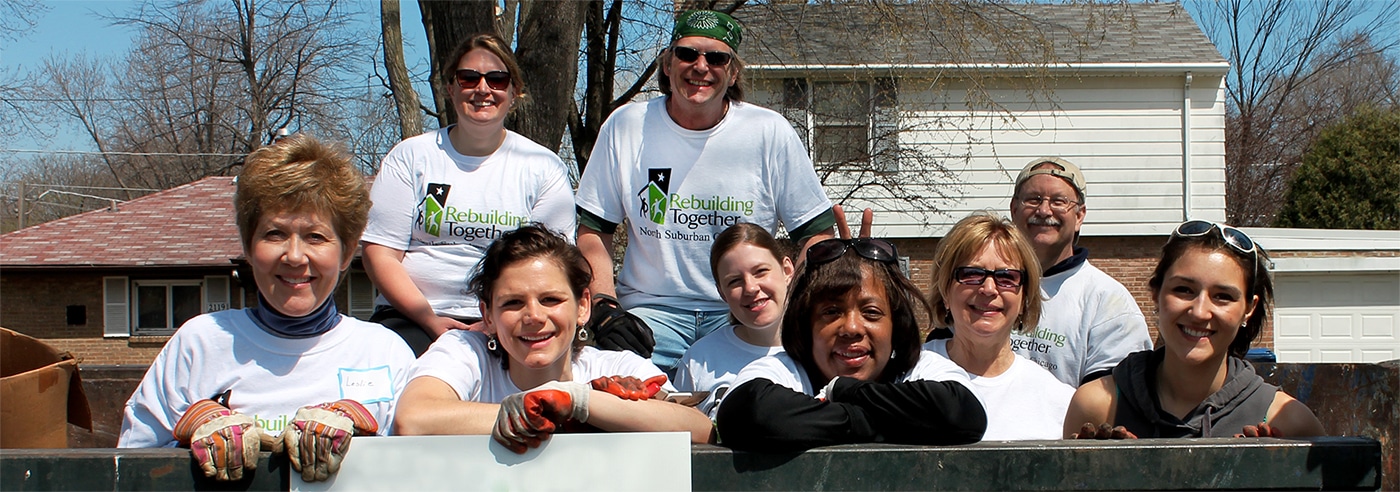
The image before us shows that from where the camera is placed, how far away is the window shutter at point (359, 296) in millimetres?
22641

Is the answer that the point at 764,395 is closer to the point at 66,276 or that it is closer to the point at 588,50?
the point at 588,50

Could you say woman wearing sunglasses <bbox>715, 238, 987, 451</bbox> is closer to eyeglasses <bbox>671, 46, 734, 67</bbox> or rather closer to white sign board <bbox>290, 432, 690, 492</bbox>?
white sign board <bbox>290, 432, 690, 492</bbox>

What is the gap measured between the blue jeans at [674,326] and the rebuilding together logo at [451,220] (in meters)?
0.56

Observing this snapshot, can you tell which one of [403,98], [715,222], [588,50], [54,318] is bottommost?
[54,318]

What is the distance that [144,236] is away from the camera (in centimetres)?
2441

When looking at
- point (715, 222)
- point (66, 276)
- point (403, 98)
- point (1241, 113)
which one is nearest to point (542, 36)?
point (403, 98)

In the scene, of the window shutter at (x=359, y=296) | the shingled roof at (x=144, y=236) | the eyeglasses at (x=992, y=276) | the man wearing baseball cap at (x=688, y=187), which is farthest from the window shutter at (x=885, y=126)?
the shingled roof at (x=144, y=236)

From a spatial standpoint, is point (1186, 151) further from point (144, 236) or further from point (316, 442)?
point (144, 236)

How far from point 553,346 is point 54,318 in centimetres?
2617

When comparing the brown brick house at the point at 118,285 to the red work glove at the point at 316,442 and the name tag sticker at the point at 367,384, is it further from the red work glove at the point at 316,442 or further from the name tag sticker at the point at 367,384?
the red work glove at the point at 316,442

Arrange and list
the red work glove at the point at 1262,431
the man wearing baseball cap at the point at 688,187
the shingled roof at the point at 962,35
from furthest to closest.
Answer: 1. the shingled roof at the point at 962,35
2. the man wearing baseball cap at the point at 688,187
3. the red work glove at the point at 1262,431

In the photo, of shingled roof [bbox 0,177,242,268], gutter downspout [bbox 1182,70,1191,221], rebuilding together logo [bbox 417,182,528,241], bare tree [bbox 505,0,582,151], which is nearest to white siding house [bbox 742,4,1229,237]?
gutter downspout [bbox 1182,70,1191,221]

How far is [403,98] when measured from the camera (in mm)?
9977

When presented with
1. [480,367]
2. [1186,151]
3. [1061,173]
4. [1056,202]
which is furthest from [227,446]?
[1186,151]
